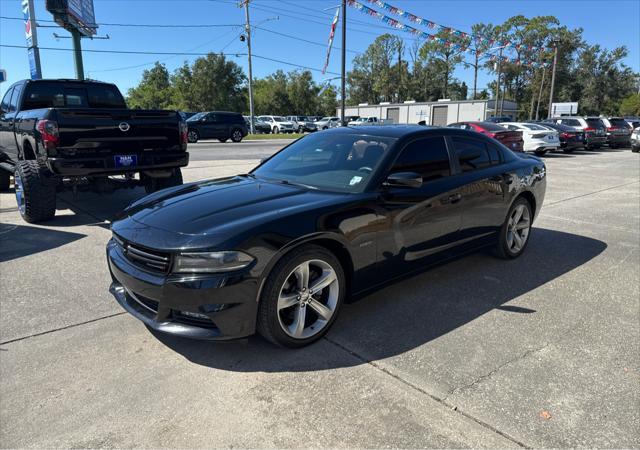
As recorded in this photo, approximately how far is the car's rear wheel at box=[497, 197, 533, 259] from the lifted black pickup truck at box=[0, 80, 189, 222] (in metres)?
4.87

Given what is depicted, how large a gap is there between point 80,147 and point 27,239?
134 cm

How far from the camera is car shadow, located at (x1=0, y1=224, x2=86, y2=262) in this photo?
5277 mm

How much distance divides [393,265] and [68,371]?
94.7 inches

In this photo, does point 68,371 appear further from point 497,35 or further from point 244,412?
point 497,35

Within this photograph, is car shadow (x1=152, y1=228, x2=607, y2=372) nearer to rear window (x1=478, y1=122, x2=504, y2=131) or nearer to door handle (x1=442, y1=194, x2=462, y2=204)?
door handle (x1=442, y1=194, x2=462, y2=204)

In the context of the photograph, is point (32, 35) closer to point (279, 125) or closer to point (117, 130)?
point (117, 130)

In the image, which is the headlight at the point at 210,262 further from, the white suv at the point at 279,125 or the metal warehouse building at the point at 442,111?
the metal warehouse building at the point at 442,111

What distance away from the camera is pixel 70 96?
820 centimetres

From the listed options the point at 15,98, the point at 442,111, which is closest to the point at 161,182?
the point at 15,98

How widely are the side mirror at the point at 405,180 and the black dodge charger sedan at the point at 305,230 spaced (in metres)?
0.01

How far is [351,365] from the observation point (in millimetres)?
3000

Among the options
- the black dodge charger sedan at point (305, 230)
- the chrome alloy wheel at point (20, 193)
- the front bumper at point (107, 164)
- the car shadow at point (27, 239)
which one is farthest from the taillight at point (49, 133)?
the black dodge charger sedan at point (305, 230)

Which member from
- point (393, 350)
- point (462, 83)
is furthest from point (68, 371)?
point (462, 83)

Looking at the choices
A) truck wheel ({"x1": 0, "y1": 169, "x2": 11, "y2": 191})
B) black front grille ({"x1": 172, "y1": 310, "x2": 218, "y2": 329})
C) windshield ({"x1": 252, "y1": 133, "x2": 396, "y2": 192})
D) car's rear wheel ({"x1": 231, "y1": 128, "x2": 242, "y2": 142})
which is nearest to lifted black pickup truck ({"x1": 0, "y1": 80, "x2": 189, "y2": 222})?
truck wheel ({"x1": 0, "y1": 169, "x2": 11, "y2": 191})
